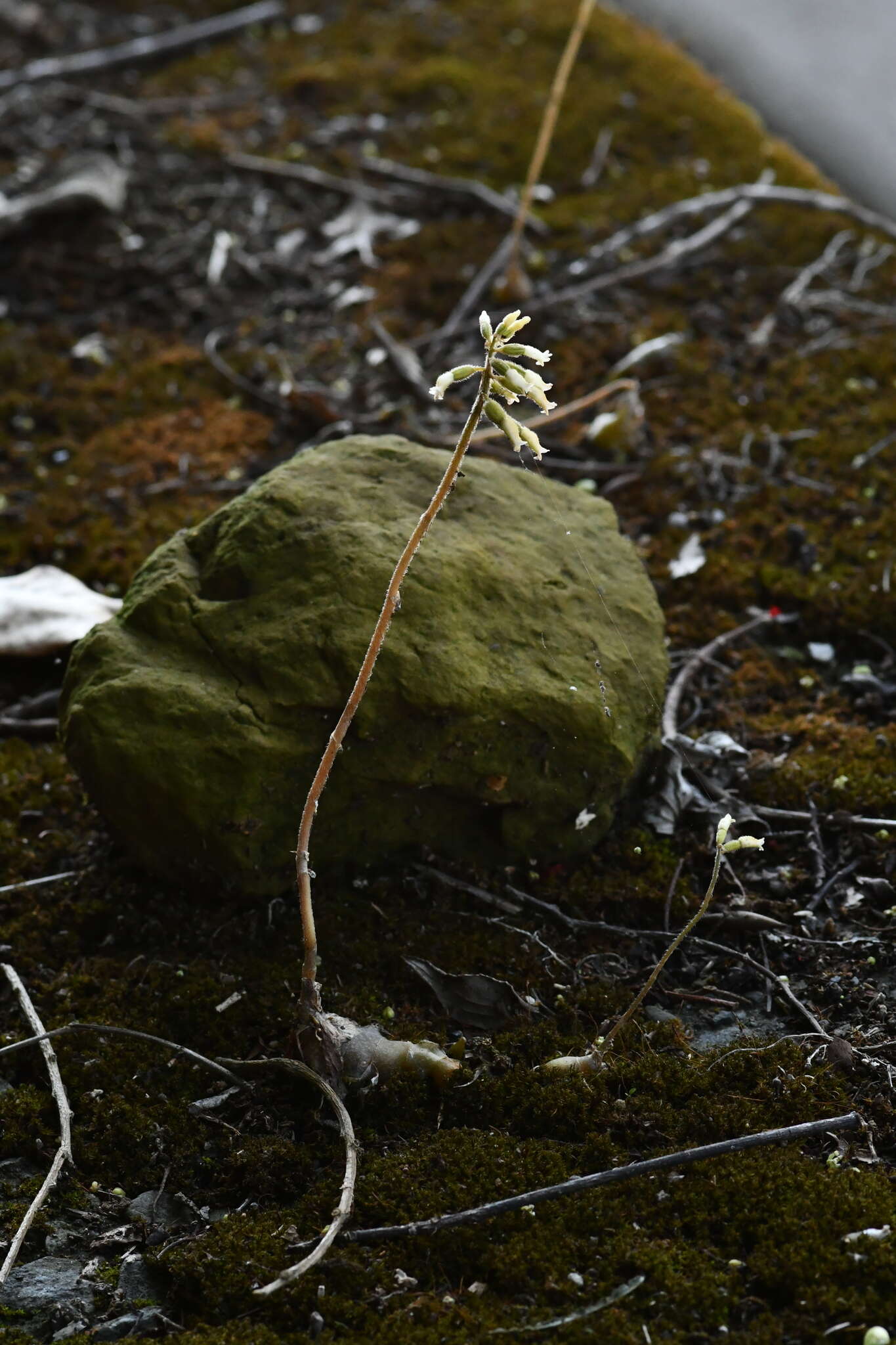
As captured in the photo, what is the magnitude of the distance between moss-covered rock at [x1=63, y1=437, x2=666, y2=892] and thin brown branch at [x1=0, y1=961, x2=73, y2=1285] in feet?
1.51

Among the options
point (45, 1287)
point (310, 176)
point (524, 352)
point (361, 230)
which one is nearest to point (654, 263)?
point (361, 230)

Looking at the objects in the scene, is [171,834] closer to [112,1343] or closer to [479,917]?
[479,917]

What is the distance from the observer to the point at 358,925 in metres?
3.04

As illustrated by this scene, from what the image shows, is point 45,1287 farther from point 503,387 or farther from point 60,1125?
point 503,387

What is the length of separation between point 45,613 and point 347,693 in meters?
1.43

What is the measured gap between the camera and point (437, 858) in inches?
125

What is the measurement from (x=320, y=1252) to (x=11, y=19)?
27.2 ft

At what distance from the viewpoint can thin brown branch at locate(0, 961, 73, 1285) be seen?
2.34 metres

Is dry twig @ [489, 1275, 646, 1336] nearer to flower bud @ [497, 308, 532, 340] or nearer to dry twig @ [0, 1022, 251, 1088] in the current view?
dry twig @ [0, 1022, 251, 1088]

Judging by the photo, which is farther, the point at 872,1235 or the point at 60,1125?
the point at 60,1125

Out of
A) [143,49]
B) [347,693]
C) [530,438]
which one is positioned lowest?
[143,49]

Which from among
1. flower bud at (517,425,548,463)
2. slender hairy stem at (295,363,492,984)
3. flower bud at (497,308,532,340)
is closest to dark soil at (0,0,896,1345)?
slender hairy stem at (295,363,492,984)

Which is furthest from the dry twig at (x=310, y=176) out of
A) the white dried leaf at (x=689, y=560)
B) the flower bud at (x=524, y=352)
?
the flower bud at (x=524, y=352)

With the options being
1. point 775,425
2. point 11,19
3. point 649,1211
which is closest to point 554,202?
point 775,425
